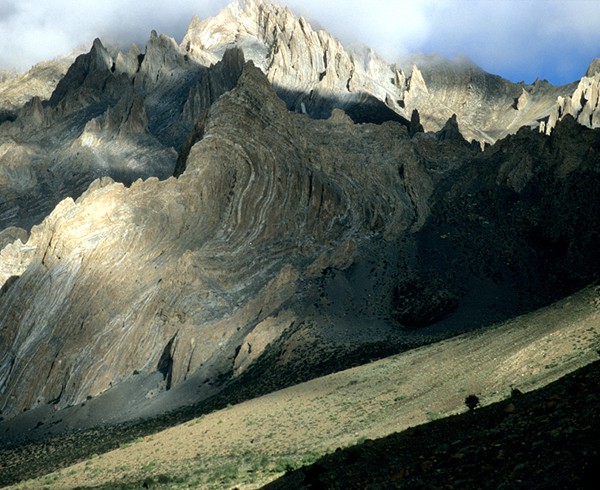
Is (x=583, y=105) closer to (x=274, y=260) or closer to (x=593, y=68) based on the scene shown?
(x=593, y=68)

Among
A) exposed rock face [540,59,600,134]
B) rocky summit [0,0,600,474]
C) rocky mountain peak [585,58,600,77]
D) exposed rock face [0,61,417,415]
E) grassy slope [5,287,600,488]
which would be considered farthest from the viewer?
rocky mountain peak [585,58,600,77]

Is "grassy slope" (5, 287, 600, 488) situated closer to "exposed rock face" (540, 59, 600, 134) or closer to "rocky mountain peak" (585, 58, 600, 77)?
"exposed rock face" (540, 59, 600, 134)

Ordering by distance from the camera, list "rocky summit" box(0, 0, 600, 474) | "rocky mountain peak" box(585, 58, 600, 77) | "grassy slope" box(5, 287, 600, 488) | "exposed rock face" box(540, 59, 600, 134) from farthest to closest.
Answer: "rocky mountain peak" box(585, 58, 600, 77), "exposed rock face" box(540, 59, 600, 134), "rocky summit" box(0, 0, 600, 474), "grassy slope" box(5, 287, 600, 488)

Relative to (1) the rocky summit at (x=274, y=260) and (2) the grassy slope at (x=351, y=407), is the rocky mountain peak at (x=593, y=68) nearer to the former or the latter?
(1) the rocky summit at (x=274, y=260)

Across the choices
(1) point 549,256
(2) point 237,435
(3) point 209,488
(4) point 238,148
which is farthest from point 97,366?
(3) point 209,488

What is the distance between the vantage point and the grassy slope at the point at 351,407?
1259 inches

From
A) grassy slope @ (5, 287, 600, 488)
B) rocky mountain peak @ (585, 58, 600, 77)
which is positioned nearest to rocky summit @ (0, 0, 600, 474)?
grassy slope @ (5, 287, 600, 488)

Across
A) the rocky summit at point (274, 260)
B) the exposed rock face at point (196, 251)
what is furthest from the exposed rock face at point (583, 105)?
the exposed rock face at point (196, 251)

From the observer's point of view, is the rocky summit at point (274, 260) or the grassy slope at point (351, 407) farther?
the rocky summit at point (274, 260)

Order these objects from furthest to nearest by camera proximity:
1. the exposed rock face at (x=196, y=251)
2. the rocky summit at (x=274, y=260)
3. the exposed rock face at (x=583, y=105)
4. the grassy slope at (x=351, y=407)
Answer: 1. the exposed rock face at (x=583, y=105)
2. the exposed rock face at (x=196, y=251)
3. the rocky summit at (x=274, y=260)
4. the grassy slope at (x=351, y=407)

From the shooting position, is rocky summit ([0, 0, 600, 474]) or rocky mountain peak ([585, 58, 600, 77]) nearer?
rocky summit ([0, 0, 600, 474])

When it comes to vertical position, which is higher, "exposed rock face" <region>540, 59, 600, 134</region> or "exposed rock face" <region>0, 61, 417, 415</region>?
"exposed rock face" <region>540, 59, 600, 134</region>

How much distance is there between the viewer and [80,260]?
8562cm

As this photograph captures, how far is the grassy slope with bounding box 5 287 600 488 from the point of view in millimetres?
31984
